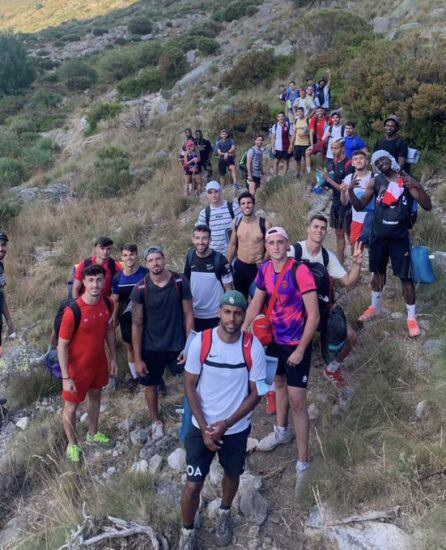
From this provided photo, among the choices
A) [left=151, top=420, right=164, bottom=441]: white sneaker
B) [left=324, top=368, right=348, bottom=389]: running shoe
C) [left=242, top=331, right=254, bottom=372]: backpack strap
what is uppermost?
[left=242, top=331, right=254, bottom=372]: backpack strap

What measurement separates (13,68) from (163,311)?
33559mm

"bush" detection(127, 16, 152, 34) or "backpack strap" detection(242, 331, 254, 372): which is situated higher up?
"backpack strap" detection(242, 331, 254, 372)

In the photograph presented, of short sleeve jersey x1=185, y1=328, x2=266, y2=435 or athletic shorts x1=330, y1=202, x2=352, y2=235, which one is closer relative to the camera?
short sleeve jersey x1=185, y1=328, x2=266, y2=435

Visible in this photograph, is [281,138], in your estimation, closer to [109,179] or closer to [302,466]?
[109,179]

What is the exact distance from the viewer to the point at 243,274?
17.2ft

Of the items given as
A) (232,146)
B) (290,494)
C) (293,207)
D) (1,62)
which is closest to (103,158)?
(232,146)

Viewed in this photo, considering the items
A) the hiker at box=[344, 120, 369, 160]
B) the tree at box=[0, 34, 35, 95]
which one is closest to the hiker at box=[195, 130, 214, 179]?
the hiker at box=[344, 120, 369, 160]

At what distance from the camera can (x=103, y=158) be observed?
15164 mm

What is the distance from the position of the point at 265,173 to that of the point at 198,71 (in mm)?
13666

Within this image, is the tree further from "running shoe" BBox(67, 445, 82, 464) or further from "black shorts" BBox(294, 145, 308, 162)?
"running shoe" BBox(67, 445, 82, 464)

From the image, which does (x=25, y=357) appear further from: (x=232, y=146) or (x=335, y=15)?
(x=335, y=15)

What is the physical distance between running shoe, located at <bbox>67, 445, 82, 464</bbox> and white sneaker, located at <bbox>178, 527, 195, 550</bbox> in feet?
5.22

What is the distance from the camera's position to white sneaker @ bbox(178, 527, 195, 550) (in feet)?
10.5

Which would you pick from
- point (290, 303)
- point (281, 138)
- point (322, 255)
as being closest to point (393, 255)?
point (322, 255)
